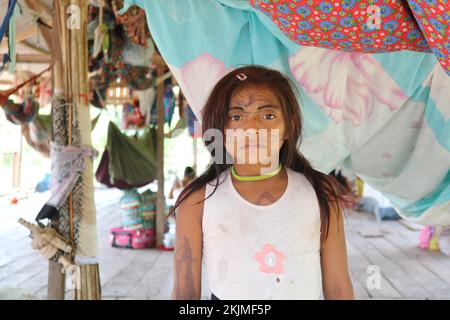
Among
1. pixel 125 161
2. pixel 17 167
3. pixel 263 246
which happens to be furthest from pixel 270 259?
pixel 17 167

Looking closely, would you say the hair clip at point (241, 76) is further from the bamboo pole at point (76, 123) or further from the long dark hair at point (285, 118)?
the bamboo pole at point (76, 123)

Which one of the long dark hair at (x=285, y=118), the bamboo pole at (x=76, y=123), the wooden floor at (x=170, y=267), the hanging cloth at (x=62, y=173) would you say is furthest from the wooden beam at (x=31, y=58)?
the long dark hair at (x=285, y=118)

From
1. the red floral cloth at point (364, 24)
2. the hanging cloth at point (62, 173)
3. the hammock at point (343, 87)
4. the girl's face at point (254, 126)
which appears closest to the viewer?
the red floral cloth at point (364, 24)

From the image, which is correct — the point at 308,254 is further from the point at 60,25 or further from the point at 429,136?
the point at 60,25

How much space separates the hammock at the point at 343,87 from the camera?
1262mm

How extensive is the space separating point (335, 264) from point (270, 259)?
14 centimetres

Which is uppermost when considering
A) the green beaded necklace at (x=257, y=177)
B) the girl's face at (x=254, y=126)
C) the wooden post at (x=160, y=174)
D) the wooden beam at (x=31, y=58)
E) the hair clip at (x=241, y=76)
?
the wooden beam at (x=31, y=58)

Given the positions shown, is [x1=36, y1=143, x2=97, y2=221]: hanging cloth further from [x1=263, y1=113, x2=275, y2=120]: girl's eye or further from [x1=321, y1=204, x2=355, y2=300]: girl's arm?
[x1=321, y1=204, x2=355, y2=300]: girl's arm

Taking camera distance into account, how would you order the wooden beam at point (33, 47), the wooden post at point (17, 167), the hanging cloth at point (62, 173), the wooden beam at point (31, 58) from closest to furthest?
the hanging cloth at point (62, 173)
the wooden beam at point (33, 47)
the wooden beam at point (31, 58)
the wooden post at point (17, 167)

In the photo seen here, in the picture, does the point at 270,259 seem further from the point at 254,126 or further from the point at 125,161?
the point at 125,161

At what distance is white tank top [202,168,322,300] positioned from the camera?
0.88 metres

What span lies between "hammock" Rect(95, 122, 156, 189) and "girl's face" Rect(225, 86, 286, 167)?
147 inches

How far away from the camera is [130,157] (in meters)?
4.66

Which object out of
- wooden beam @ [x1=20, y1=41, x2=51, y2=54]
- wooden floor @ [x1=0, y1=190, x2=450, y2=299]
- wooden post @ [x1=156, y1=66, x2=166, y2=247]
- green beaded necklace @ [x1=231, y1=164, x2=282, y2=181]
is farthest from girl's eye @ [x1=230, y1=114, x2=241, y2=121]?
wooden post @ [x1=156, y1=66, x2=166, y2=247]
